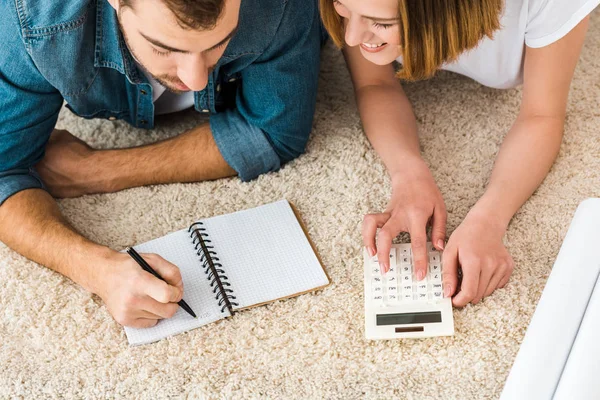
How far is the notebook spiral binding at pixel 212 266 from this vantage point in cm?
127

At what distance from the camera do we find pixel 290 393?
3.86 feet

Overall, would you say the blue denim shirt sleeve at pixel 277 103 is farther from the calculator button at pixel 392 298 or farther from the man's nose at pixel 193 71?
the calculator button at pixel 392 298

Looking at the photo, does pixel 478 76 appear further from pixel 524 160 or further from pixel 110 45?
pixel 110 45

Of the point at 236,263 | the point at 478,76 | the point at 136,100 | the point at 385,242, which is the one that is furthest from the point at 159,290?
the point at 478,76

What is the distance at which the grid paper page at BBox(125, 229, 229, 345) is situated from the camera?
126 cm

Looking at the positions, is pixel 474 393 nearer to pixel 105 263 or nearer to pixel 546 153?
pixel 546 153

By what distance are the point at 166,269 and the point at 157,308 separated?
0.21 ft

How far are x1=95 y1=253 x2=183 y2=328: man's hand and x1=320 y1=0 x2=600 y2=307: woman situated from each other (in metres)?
0.33

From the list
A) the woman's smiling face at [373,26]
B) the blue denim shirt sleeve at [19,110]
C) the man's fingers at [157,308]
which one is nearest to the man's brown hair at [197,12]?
the woman's smiling face at [373,26]

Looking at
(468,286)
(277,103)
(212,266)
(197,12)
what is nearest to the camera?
(197,12)

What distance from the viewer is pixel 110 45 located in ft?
4.45

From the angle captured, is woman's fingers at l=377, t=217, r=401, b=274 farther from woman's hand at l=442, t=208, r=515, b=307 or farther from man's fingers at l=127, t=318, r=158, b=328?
man's fingers at l=127, t=318, r=158, b=328

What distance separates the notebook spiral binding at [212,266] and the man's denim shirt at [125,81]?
18 cm

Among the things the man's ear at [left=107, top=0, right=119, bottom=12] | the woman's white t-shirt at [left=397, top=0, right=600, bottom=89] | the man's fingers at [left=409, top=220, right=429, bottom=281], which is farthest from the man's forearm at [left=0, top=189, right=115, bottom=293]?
the woman's white t-shirt at [left=397, top=0, right=600, bottom=89]
